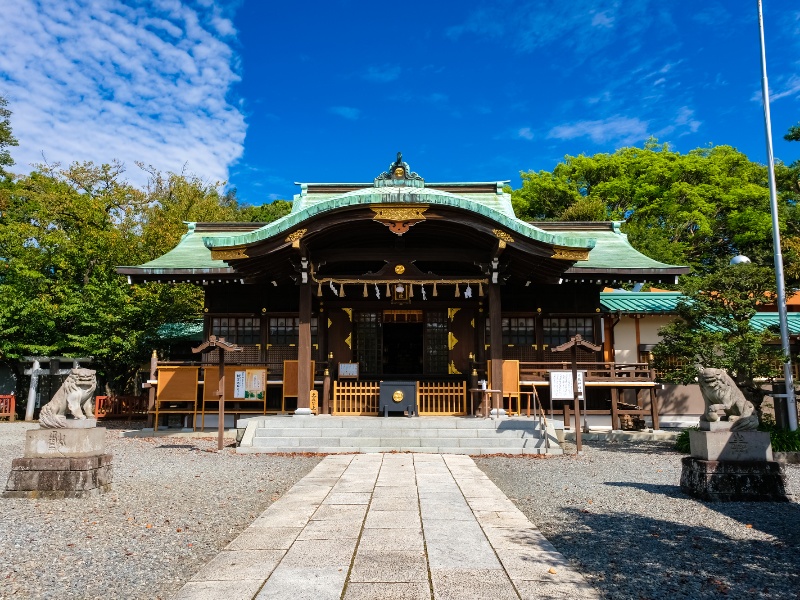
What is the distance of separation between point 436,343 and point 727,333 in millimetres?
7434

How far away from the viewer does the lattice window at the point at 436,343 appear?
1622cm

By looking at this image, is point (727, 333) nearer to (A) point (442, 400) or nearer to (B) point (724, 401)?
(B) point (724, 401)

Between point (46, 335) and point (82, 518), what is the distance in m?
17.3

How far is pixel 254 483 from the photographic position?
8242mm

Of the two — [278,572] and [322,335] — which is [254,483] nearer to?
[278,572]

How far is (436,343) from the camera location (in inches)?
642

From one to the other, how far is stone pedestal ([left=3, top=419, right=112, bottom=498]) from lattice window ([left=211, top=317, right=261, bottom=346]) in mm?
9370

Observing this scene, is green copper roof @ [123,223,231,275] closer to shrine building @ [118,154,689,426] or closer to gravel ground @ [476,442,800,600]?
shrine building @ [118,154,689,426]

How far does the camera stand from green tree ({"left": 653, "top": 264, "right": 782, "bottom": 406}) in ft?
37.4

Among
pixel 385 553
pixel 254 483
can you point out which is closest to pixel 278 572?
pixel 385 553

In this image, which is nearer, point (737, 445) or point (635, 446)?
point (737, 445)

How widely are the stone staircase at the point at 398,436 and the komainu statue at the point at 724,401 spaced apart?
14.5 feet

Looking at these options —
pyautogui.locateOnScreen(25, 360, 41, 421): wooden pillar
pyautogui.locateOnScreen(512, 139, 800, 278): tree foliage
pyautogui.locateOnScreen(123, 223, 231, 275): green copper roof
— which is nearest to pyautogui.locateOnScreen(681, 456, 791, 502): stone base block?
pyautogui.locateOnScreen(123, 223, 231, 275): green copper roof

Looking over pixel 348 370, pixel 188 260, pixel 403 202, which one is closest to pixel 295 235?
pixel 403 202
